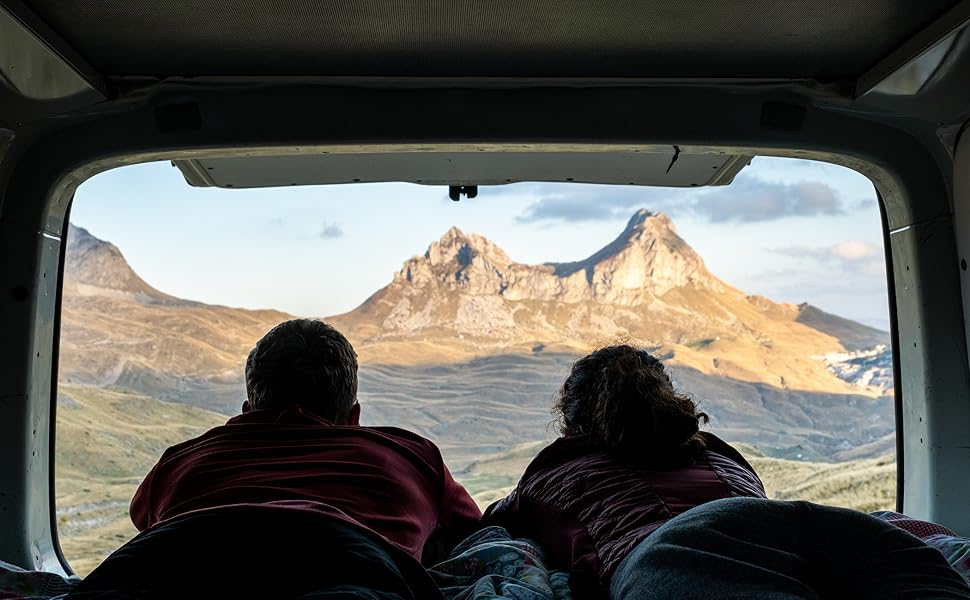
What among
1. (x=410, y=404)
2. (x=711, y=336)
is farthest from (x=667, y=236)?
(x=410, y=404)

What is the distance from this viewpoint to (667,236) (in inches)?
178

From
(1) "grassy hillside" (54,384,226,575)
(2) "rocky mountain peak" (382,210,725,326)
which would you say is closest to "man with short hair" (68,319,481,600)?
(1) "grassy hillside" (54,384,226,575)

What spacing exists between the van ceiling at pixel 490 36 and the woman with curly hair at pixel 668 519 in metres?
0.73

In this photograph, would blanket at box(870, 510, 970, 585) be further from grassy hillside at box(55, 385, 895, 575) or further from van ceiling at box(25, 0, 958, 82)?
van ceiling at box(25, 0, 958, 82)

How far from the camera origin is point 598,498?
180 cm

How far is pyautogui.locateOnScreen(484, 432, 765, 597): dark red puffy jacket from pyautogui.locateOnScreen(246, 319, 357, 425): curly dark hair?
0.47m

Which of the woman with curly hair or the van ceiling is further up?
the van ceiling

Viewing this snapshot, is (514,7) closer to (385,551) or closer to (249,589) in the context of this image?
(385,551)

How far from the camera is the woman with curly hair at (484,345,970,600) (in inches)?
50.0

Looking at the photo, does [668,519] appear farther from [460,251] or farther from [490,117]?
[460,251]

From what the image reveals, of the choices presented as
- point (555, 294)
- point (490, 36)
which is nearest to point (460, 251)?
point (555, 294)

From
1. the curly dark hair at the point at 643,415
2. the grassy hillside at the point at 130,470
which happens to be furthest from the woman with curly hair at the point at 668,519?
the grassy hillside at the point at 130,470

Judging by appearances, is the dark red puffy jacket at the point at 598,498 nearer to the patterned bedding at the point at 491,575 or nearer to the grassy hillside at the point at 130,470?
the patterned bedding at the point at 491,575

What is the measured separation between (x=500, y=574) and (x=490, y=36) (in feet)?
3.75
